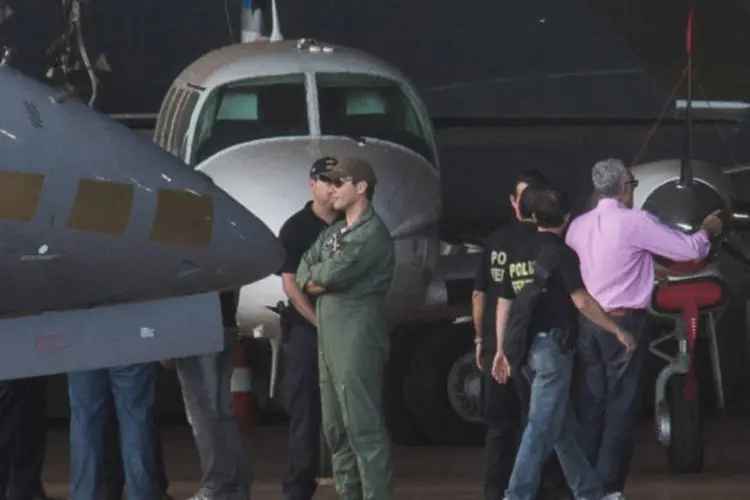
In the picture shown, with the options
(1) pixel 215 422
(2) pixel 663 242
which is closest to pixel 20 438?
(1) pixel 215 422

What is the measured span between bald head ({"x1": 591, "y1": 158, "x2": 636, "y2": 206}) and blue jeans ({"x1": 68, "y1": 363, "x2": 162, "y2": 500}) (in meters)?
2.32

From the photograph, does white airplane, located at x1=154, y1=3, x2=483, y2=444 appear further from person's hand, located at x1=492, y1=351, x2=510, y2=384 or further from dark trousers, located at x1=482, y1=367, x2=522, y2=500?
person's hand, located at x1=492, y1=351, x2=510, y2=384

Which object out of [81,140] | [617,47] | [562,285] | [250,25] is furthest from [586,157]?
[81,140]

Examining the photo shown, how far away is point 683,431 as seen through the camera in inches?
426

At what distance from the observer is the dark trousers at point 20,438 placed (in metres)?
9.26

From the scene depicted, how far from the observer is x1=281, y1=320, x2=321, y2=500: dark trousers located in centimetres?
924

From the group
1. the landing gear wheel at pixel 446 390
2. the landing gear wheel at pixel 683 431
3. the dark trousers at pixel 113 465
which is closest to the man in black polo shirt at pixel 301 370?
the dark trousers at pixel 113 465

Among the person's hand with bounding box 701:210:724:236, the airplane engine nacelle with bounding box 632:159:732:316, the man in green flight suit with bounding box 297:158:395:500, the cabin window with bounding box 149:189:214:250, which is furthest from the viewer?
the airplane engine nacelle with bounding box 632:159:732:316

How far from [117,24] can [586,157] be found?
4.04 meters

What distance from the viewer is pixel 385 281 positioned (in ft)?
28.4

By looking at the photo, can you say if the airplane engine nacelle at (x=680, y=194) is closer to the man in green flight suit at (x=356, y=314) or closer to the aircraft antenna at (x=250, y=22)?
the man in green flight suit at (x=356, y=314)

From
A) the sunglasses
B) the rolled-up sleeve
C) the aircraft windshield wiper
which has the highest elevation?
the sunglasses

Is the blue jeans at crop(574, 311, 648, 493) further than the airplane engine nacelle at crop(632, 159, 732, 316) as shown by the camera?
No

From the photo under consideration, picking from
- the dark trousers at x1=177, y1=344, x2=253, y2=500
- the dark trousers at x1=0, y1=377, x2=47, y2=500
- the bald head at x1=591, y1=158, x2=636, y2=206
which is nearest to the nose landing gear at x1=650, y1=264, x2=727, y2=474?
the bald head at x1=591, y1=158, x2=636, y2=206
